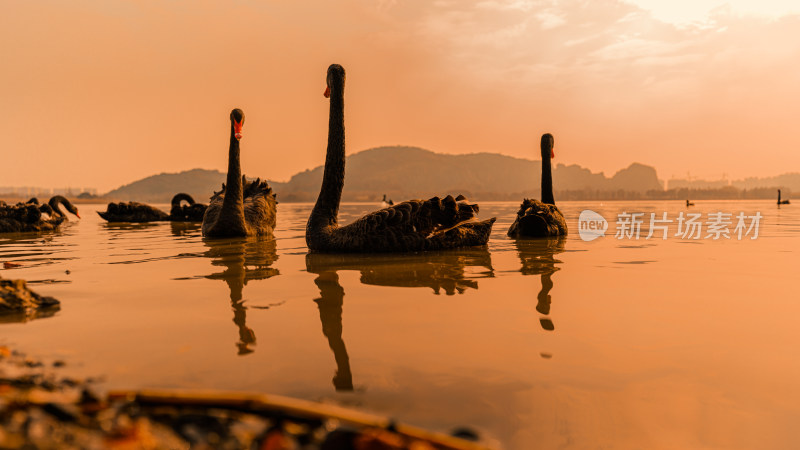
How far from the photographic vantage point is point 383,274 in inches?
238

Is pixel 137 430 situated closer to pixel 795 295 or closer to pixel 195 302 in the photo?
pixel 195 302

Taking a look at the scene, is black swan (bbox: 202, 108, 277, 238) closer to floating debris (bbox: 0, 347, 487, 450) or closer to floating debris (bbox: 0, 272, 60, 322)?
floating debris (bbox: 0, 272, 60, 322)

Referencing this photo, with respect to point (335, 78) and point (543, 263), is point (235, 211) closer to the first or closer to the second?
point (335, 78)

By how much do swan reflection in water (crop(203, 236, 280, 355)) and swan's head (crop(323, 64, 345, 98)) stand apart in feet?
10.3

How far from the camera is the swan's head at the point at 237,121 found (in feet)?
37.0

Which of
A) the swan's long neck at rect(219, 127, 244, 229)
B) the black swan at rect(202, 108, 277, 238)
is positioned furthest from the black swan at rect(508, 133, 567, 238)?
the swan's long neck at rect(219, 127, 244, 229)

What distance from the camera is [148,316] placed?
156 inches

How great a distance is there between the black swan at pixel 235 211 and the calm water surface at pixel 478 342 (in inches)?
177

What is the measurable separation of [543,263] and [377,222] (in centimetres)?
256

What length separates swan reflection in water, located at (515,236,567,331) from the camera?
4.23m

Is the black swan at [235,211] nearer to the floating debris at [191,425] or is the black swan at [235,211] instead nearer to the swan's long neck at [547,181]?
the swan's long neck at [547,181]

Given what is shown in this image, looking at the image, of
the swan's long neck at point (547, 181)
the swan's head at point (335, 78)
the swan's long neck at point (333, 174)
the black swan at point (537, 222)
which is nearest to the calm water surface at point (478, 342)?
the swan's long neck at point (333, 174)

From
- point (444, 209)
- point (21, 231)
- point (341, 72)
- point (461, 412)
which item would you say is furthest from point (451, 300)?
point (21, 231)

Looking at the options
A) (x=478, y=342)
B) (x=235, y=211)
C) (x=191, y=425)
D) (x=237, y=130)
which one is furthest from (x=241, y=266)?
(x=237, y=130)
